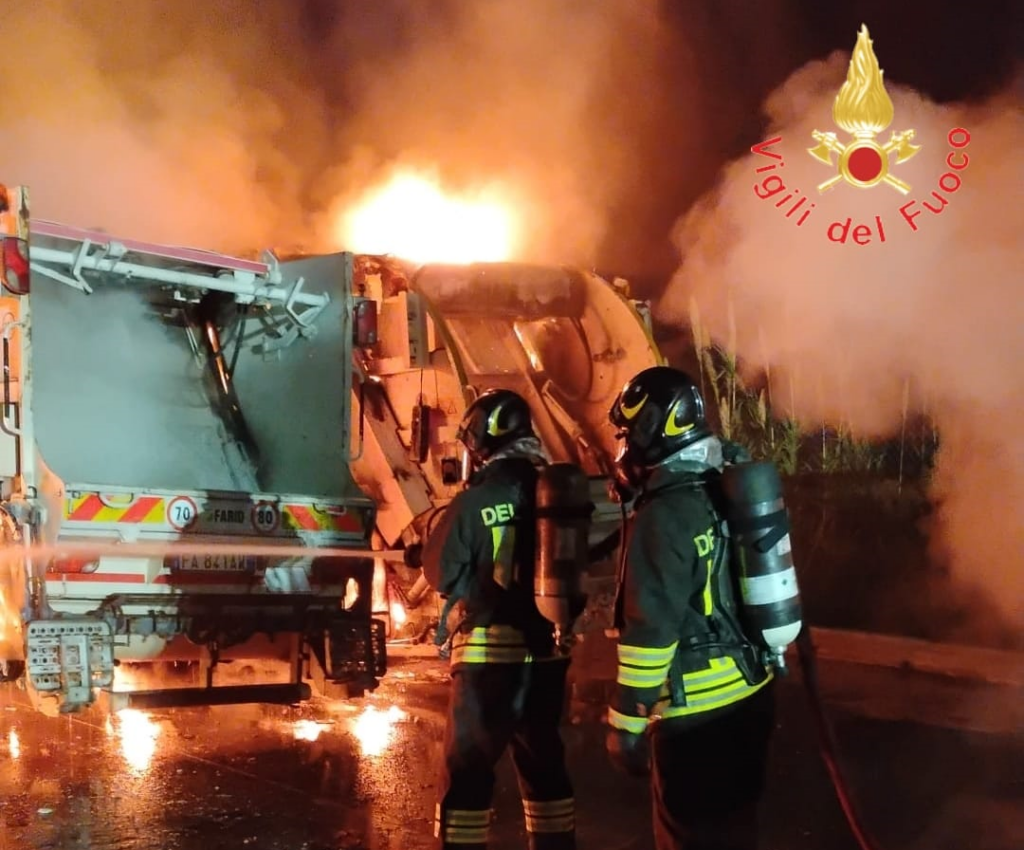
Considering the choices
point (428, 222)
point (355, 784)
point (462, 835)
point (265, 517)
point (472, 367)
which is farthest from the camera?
point (428, 222)

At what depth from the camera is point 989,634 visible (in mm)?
7691

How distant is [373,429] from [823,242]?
335 centimetres

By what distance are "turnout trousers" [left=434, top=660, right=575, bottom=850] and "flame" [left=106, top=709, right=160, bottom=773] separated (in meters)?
2.41

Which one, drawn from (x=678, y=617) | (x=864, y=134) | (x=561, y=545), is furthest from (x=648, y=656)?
(x=864, y=134)

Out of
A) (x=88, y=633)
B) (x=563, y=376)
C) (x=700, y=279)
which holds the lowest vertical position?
(x=88, y=633)

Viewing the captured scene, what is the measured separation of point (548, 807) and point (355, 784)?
1.76 meters

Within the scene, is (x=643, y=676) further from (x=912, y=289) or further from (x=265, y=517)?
(x=912, y=289)

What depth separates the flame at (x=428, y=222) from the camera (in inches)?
403

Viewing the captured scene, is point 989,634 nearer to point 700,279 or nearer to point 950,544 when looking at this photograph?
point 950,544

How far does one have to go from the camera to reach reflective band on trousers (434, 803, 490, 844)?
362 cm

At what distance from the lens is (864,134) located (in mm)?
7273

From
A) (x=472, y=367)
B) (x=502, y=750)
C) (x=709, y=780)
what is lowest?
(x=502, y=750)

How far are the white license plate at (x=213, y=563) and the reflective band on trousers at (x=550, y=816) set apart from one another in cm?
188

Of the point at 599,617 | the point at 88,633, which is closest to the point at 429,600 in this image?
the point at 599,617
